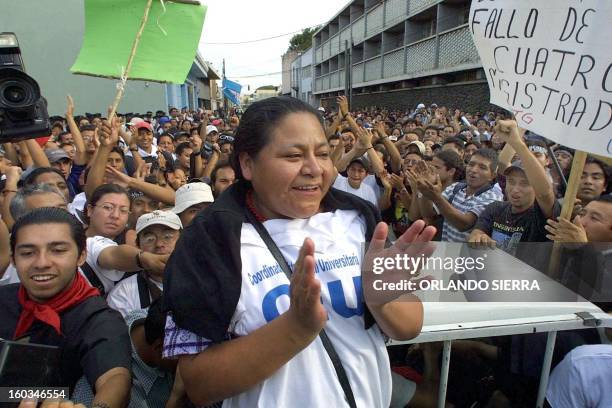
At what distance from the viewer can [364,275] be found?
3.51 feet

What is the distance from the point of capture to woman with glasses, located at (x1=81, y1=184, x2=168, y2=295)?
1.99 metres

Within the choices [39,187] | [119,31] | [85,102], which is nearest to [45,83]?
[85,102]

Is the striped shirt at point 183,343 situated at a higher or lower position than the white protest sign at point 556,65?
lower

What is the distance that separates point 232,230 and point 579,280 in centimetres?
186

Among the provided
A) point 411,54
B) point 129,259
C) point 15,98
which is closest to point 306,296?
point 129,259

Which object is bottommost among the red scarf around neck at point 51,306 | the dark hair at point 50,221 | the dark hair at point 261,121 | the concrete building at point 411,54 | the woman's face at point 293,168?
the red scarf around neck at point 51,306

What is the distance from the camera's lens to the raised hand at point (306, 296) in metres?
0.91

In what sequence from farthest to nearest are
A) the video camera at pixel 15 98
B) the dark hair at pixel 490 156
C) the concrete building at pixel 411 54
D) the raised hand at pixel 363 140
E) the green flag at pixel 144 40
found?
the concrete building at pixel 411 54, the raised hand at pixel 363 140, the green flag at pixel 144 40, the dark hair at pixel 490 156, the video camera at pixel 15 98

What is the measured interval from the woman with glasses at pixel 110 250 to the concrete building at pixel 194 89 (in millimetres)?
8893

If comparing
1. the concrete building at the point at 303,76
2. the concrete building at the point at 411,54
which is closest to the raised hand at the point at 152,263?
the concrete building at the point at 411,54

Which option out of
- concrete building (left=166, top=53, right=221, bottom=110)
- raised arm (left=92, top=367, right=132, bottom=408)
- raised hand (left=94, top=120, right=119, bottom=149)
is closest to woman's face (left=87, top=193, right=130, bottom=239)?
raised hand (left=94, top=120, right=119, bottom=149)

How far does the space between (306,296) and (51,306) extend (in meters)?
1.13

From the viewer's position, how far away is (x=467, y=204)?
3.50 meters

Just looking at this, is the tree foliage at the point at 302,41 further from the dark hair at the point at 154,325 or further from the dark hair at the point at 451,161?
the dark hair at the point at 154,325
